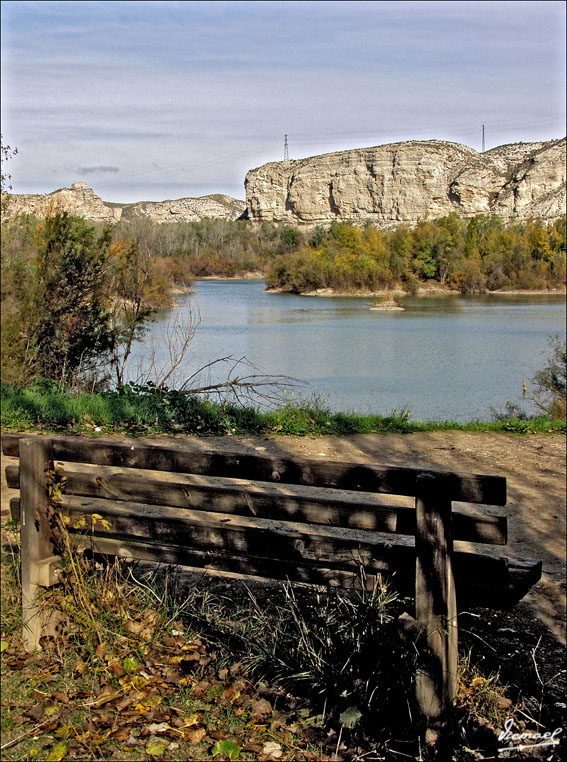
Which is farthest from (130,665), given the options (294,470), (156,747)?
(294,470)

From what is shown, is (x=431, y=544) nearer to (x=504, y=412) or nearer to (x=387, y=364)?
(x=504, y=412)

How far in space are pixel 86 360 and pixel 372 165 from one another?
19080 cm

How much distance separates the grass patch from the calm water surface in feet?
15.0

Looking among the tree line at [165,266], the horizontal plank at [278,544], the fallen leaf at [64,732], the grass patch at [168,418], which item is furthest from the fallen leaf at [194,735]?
the tree line at [165,266]

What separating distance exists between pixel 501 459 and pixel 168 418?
13.8ft

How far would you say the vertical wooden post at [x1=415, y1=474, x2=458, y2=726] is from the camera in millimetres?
2727

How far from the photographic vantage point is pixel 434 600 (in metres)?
2.76

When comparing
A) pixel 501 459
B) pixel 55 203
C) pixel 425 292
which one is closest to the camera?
pixel 501 459

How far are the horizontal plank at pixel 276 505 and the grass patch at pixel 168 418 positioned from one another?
575 centimetres

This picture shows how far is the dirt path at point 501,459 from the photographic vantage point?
572 cm

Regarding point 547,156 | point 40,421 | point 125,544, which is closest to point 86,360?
point 40,421

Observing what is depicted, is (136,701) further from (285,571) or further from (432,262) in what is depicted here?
(432,262)

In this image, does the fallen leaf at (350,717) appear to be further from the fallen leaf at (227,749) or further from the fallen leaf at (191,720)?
the fallen leaf at (191,720)

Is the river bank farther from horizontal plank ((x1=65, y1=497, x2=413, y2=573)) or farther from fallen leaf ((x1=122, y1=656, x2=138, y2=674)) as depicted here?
fallen leaf ((x1=122, y1=656, x2=138, y2=674))
